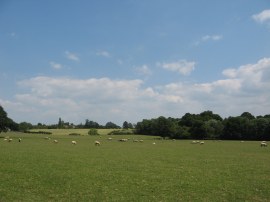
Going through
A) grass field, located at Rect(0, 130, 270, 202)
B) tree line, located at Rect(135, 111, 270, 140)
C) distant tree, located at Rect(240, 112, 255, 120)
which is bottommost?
grass field, located at Rect(0, 130, 270, 202)

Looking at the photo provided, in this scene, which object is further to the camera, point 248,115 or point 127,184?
point 248,115

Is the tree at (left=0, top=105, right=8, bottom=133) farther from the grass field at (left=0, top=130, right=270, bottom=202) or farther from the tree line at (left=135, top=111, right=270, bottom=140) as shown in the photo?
the grass field at (left=0, top=130, right=270, bottom=202)

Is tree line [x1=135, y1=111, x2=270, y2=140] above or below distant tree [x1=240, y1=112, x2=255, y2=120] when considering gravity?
below

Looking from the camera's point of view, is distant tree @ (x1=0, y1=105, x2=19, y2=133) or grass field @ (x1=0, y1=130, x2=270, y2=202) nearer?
grass field @ (x1=0, y1=130, x2=270, y2=202)

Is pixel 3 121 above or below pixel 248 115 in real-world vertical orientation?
below

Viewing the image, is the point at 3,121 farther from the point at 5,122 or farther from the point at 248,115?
the point at 248,115

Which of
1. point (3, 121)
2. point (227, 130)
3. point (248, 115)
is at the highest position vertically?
point (248, 115)

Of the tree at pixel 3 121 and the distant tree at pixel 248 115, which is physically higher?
the distant tree at pixel 248 115

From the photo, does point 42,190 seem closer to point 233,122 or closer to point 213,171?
point 213,171

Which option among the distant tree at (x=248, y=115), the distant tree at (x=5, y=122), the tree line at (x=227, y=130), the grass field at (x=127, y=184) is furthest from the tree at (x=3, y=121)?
the distant tree at (x=248, y=115)

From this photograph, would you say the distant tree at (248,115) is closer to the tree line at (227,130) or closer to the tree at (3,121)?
the tree line at (227,130)

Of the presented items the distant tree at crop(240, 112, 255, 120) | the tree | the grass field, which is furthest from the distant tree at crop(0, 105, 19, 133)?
the distant tree at crop(240, 112, 255, 120)

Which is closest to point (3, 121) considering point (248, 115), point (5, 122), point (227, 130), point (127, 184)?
point (5, 122)

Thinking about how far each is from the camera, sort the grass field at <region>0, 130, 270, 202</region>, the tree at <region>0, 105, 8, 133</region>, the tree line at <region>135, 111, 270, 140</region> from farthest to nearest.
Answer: the tree line at <region>135, 111, 270, 140</region>
the tree at <region>0, 105, 8, 133</region>
the grass field at <region>0, 130, 270, 202</region>
